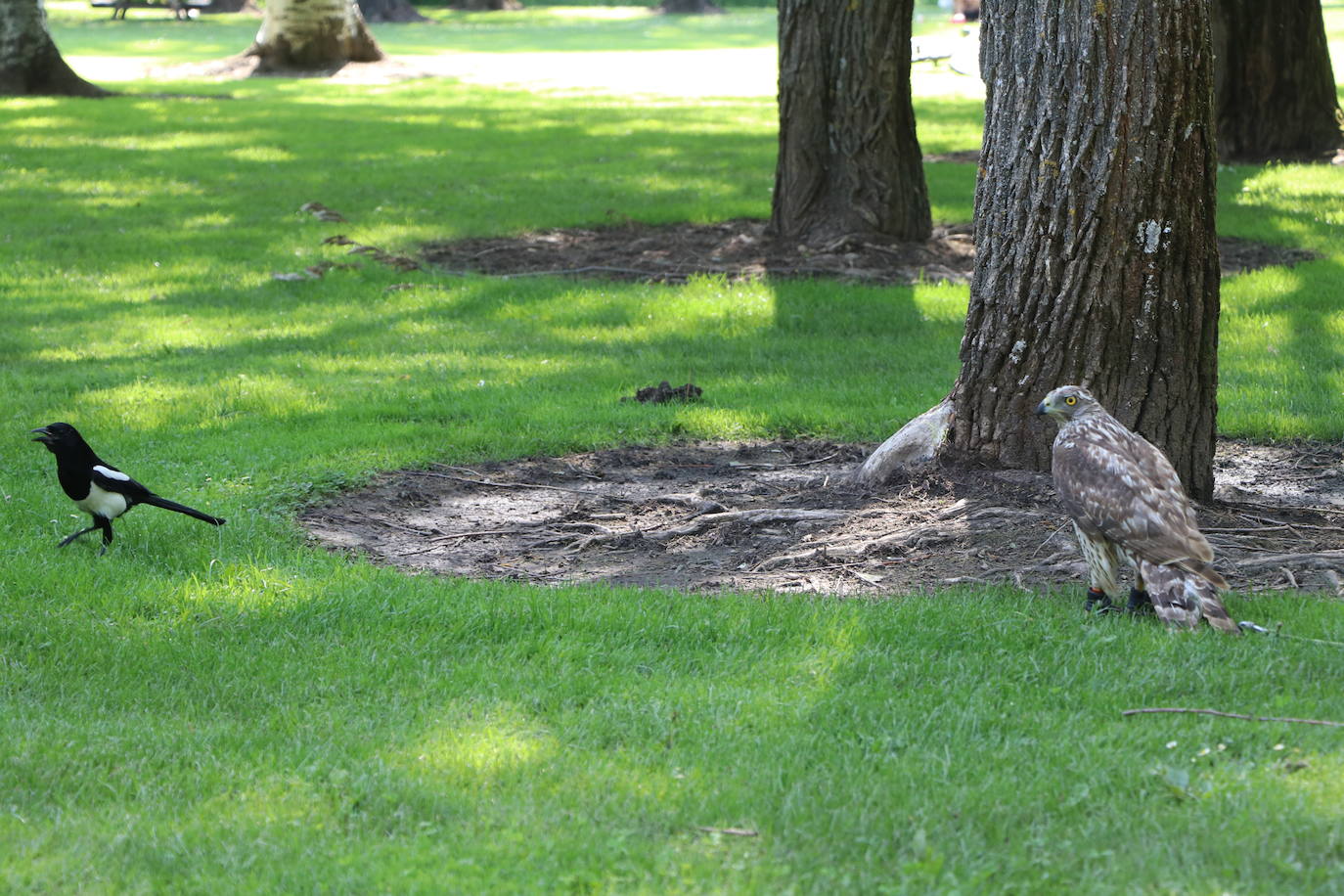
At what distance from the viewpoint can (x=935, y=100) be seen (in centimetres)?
2697

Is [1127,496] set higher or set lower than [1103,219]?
lower

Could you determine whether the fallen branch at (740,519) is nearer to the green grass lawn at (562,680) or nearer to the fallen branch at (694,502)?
the fallen branch at (694,502)

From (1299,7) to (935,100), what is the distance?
33.1ft

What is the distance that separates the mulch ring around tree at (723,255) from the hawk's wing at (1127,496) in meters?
6.66

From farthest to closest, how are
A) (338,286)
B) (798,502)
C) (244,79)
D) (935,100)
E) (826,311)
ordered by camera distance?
1. (244,79)
2. (935,100)
3. (338,286)
4. (826,311)
5. (798,502)

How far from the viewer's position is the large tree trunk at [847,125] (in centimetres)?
1255

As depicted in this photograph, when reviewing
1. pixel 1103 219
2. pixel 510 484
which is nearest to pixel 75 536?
pixel 510 484

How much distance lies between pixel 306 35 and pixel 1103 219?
2818 centimetres

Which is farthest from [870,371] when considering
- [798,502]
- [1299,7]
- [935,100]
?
[935,100]

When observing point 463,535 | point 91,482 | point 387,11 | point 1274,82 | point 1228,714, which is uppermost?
point 387,11

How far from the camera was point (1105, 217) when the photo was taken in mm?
6562

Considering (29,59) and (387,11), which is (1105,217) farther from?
(387,11)

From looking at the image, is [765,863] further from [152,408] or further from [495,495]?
[152,408]

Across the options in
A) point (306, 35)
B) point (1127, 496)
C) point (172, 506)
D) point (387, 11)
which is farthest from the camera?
point (387, 11)
